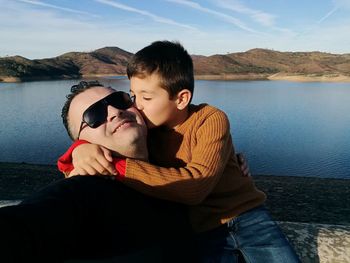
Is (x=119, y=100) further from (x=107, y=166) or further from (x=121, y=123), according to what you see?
(x=107, y=166)

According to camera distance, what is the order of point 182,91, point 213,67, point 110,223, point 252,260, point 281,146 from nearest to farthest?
point 110,223, point 252,260, point 182,91, point 281,146, point 213,67

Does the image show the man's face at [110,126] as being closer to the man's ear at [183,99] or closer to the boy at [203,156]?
the boy at [203,156]

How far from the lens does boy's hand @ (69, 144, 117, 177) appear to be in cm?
172

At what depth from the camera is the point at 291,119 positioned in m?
33.9

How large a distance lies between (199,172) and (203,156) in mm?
116

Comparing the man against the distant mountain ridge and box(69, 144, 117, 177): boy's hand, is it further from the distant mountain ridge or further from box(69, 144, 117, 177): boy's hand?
the distant mountain ridge

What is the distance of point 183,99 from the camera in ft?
8.13

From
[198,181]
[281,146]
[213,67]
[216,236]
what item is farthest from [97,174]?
[213,67]

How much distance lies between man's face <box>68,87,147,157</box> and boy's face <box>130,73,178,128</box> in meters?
0.20

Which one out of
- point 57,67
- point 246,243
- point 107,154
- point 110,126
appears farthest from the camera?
point 57,67

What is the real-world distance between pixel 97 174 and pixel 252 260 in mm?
1069

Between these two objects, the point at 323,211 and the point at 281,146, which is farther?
the point at 281,146

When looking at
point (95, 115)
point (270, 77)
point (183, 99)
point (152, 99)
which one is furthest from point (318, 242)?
point (270, 77)

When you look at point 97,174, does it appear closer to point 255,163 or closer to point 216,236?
point 216,236
